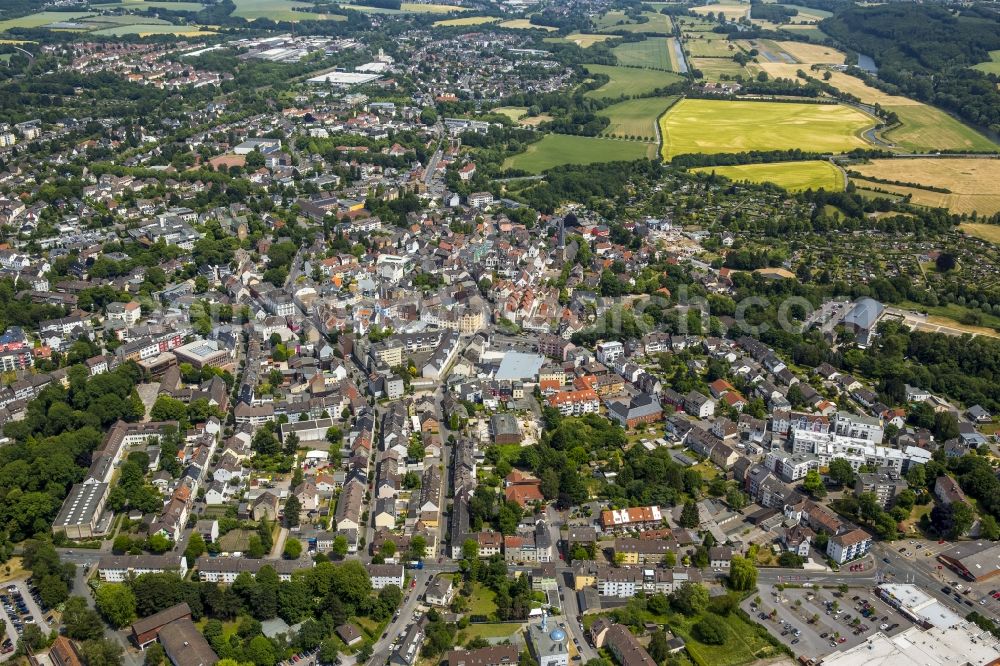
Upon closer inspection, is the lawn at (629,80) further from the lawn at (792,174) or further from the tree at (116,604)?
the tree at (116,604)

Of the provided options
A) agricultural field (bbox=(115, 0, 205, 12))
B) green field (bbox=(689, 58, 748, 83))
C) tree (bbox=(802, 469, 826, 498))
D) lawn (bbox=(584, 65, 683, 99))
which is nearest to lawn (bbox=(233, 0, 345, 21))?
agricultural field (bbox=(115, 0, 205, 12))

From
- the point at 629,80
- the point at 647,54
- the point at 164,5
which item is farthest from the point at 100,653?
the point at 164,5

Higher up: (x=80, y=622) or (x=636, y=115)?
(x=80, y=622)

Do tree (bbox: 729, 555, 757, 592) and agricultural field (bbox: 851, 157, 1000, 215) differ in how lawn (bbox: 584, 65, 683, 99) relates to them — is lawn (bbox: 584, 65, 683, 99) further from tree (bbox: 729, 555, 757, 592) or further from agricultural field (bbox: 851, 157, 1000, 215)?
tree (bbox: 729, 555, 757, 592)

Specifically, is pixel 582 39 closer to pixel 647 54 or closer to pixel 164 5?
pixel 647 54

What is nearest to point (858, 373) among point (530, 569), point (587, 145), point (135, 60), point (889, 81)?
point (530, 569)

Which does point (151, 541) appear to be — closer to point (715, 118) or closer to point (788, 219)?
point (788, 219)
